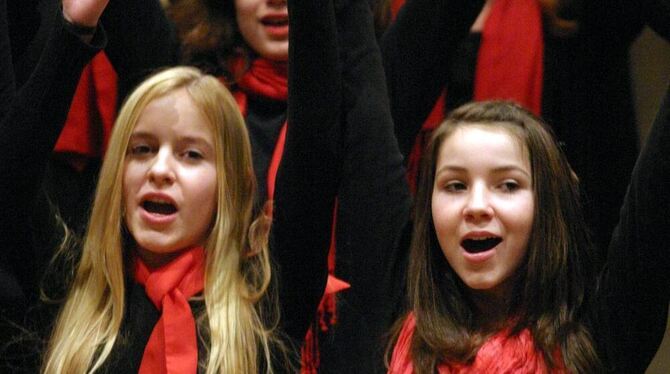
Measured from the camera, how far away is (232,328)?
1626mm

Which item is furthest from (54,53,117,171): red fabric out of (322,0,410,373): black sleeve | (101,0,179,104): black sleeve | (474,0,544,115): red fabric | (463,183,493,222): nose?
(463,183,493,222): nose

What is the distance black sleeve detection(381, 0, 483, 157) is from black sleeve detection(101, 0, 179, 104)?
34 centimetres

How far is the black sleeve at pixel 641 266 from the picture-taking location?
141 cm

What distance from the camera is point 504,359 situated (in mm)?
1515

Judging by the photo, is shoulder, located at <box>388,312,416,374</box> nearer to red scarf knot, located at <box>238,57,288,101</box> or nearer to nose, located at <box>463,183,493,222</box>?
nose, located at <box>463,183,493,222</box>

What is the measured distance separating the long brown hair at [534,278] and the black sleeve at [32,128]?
0.49 m

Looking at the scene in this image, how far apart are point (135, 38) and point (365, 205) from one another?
0.43 metres

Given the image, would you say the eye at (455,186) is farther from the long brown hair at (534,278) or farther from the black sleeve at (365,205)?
the black sleeve at (365,205)

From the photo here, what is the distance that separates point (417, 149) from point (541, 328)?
55 cm

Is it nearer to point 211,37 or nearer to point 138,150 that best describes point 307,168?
point 138,150

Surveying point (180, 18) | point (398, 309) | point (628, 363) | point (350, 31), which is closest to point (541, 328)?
point (628, 363)

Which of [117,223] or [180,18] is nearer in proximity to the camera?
[117,223]

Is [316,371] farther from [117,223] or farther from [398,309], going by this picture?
[117,223]

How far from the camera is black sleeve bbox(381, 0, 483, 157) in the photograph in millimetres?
1907
